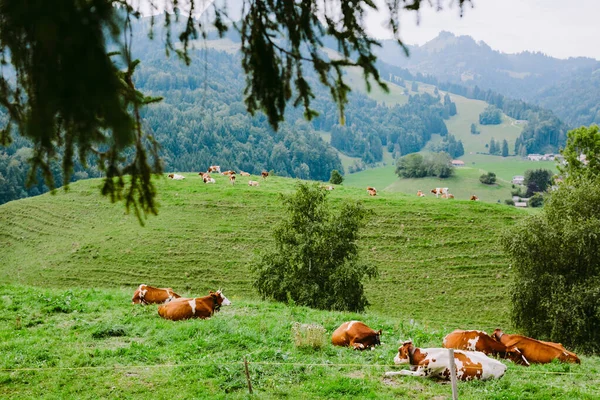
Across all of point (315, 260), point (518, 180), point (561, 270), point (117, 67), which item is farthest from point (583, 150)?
point (518, 180)

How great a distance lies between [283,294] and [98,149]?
57.9 feet

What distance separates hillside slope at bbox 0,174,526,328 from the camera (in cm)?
3372

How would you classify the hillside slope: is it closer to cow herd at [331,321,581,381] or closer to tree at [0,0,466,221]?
cow herd at [331,321,581,381]

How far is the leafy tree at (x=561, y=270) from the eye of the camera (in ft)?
66.1

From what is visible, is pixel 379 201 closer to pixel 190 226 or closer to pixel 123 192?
pixel 190 226

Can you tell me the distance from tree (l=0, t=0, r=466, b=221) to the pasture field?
4.88 metres

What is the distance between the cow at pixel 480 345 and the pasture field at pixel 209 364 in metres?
0.44

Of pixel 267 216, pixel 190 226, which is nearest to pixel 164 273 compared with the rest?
pixel 190 226

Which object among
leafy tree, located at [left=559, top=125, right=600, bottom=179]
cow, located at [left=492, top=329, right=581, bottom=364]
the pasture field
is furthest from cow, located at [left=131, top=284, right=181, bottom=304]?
leafy tree, located at [left=559, top=125, right=600, bottom=179]

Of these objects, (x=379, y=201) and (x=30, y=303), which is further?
(x=379, y=201)

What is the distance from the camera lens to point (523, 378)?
31.8 ft

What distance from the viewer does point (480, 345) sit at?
38.8 feet

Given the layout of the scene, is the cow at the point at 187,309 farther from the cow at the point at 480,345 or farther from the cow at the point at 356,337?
the cow at the point at 480,345

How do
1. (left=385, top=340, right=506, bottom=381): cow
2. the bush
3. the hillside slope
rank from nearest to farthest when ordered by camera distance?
(left=385, top=340, right=506, bottom=381): cow < the hillside slope < the bush
